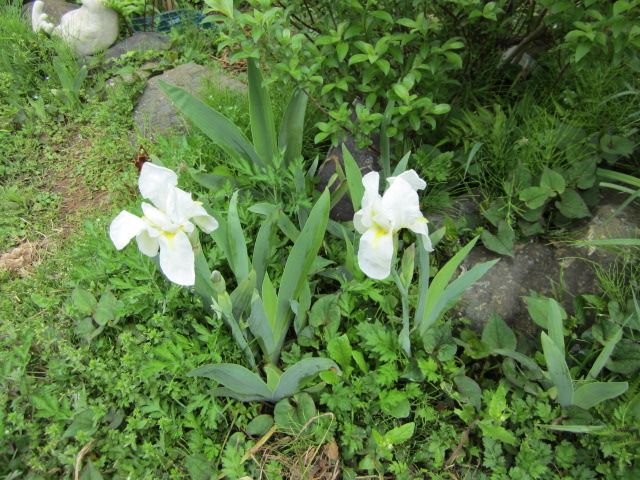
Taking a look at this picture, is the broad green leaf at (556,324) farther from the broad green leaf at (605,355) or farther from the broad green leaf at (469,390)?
the broad green leaf at (469,390)

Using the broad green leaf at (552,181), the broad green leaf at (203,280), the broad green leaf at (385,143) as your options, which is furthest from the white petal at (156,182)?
the broad green leaf at (552,181)

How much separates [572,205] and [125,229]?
5.14 feet

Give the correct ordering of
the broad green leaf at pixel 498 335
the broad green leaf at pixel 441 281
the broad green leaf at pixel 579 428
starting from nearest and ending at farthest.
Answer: the broad green leaf at pixel 579 428, the broad green leaf at pixel 441 281, the broad green leaf at pixel 498 335

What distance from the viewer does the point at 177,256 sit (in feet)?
3.76

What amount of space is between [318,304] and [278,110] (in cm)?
115

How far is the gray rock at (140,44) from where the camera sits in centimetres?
337

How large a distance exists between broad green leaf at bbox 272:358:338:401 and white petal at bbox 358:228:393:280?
17.0 inches

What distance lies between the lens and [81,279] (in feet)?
6.25

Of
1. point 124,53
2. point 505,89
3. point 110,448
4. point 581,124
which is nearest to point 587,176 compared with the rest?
point 581,124

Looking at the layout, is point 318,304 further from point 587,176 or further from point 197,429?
point 587,176

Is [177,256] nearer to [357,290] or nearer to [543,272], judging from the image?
[357,290]

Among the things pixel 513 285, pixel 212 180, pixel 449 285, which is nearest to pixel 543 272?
pixel 513 285

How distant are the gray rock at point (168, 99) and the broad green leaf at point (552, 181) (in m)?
1.72

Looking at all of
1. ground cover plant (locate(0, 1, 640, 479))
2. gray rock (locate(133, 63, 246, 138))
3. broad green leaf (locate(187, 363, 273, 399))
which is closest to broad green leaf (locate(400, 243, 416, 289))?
ground cover plant (locate(0, 1, 640, 479))
